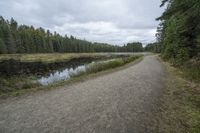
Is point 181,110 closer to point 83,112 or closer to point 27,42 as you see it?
point 83,112

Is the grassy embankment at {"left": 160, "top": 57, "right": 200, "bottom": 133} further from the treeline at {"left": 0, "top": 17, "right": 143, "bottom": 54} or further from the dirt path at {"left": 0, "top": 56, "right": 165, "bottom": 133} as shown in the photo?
the treeline at {"left": 0, "top": 17, "right": 143, "bottom": 54}

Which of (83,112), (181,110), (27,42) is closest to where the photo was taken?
(83,112)

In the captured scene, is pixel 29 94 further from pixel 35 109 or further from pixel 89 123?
pixel 89 123

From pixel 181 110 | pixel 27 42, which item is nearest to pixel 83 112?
pixel 181 110

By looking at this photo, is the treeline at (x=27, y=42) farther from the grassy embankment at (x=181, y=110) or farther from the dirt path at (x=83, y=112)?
the grassy embankment at (x=181, y=110)

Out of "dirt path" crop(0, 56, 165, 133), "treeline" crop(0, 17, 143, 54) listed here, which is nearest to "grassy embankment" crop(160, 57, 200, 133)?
"dirt path" crop(0, 56, 165, 133)

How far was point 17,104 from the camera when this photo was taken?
7297 mm

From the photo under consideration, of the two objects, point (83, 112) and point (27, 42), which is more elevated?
point (27, 42)

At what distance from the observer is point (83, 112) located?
6.21 metres

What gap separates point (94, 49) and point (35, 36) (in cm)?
5862

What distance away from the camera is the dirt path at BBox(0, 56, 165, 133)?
508 centimetres

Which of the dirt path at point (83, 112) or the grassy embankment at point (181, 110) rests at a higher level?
the dirt path at point (83, 112)

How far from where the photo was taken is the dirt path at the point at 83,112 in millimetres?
5082

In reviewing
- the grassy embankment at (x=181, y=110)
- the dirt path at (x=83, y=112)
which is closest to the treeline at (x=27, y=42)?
the dirt path at (x=83, y=112)
